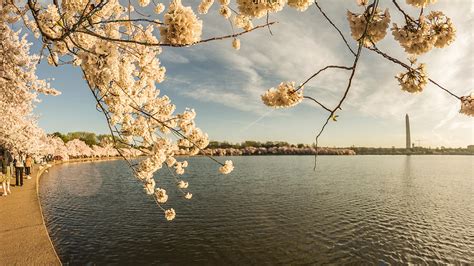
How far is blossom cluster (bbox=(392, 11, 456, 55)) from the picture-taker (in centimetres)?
300

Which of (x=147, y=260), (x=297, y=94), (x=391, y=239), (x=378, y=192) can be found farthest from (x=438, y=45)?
(x=378, y=192)

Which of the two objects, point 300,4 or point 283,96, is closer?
point 300,4

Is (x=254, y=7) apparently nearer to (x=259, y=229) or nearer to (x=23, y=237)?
(x=23, y=237)

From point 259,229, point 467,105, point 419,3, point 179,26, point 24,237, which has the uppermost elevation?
point 419,3

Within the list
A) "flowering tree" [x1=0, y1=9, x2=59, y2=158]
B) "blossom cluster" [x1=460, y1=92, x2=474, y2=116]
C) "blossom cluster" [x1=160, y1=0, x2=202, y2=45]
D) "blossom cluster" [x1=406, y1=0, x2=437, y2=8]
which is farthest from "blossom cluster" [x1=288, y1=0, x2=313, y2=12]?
"flowering tree" [x1=0, y1=9, x2=59, y2=158]

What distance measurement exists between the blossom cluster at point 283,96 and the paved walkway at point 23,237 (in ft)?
24.8

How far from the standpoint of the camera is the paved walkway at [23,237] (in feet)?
27.3

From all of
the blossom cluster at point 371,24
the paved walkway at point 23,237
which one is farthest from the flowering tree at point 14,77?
the blossom cluster at point 371,24

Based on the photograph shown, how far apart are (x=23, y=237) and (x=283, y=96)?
396 inches

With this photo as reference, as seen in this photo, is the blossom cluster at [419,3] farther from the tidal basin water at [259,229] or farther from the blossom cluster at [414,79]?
the tidal basin water at [259,229]

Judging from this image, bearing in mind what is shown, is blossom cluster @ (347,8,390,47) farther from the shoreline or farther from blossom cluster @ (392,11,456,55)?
the shoreline

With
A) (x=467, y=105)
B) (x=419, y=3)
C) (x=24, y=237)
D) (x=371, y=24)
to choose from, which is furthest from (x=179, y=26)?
→ (x=24, y=237)

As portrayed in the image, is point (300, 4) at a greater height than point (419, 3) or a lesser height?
greater

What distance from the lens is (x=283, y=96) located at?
3.95 meters
